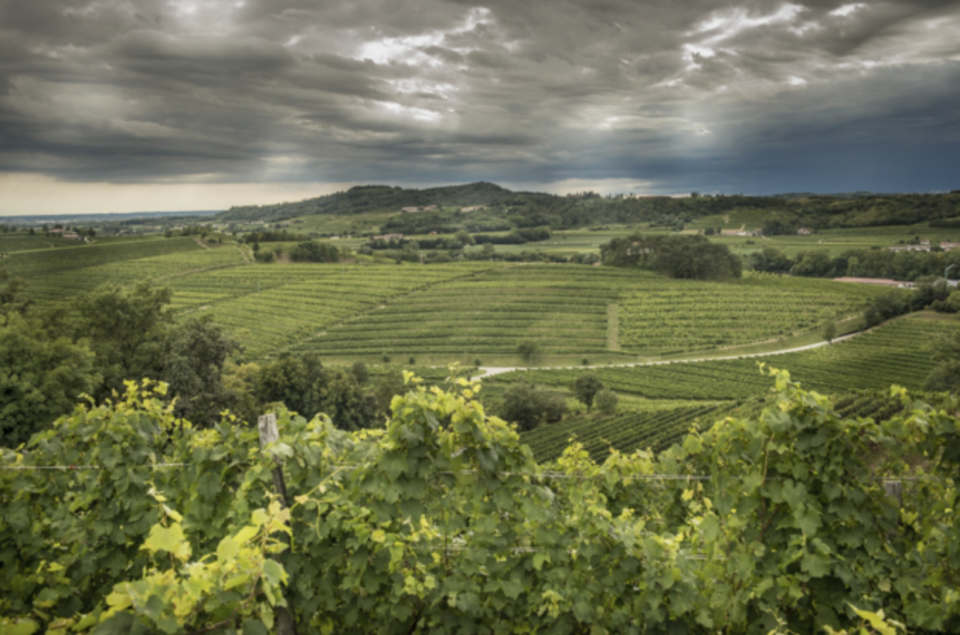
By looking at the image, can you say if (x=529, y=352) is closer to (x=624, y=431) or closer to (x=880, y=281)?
(x=624, y=431)

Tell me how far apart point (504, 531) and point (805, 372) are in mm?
41374

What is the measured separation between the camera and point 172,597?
5.83ft

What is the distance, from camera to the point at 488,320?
49.6m

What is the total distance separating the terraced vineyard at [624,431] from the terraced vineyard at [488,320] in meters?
14.9

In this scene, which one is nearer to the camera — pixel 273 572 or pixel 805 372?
pixel 273 572

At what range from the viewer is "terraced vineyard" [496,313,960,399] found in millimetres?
34031

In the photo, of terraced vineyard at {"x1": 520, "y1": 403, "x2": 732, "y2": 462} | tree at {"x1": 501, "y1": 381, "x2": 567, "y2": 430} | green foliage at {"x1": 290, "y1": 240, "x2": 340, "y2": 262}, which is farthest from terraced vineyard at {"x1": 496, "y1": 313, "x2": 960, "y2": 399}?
green foliage at {"x1": 290, "y1": 240, "x2": 340, "y2": 262}

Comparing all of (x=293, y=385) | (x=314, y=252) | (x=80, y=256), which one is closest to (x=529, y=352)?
(x=293, y=385)

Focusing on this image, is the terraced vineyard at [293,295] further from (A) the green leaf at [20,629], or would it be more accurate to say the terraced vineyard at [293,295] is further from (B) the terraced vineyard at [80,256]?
(A) the green leaf at [20,629]

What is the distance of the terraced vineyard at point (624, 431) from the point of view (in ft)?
76.7

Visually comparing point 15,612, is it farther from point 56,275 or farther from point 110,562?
point 56,275

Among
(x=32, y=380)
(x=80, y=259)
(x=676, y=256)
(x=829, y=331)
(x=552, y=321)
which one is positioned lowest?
(x=829, y=331)

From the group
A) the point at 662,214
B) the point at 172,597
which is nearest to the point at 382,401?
the point at 172,597

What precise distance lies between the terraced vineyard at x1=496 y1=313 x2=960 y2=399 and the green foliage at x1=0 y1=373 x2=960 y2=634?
32850 mm
